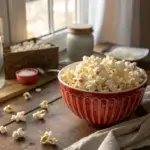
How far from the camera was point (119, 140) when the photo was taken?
959 millimetres

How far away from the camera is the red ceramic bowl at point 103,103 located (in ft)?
3.24

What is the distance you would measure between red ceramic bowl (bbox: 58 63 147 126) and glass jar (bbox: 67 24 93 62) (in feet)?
1.59

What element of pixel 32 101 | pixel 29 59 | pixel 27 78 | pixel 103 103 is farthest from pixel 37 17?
pixel 103 103

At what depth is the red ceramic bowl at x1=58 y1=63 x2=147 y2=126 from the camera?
987 mm

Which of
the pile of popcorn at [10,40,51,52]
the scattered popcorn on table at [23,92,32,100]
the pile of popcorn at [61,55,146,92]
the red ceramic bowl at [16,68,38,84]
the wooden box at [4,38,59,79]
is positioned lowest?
the scattered popcorn on table at [23,92,32,100]

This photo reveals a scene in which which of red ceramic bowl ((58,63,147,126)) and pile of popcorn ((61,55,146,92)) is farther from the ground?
pile of popcorn ((61,55,146,92))

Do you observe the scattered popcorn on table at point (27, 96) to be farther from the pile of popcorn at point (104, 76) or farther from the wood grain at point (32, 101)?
the pile of popcorn at point (104, 76)

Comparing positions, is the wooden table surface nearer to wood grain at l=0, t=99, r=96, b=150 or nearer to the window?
wood grain at l=0, t=99, r=96, b=150

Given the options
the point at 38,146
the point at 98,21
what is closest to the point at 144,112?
the point at 38,146

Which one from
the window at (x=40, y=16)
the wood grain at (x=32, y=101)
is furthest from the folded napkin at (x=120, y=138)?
the window at (x=40, y=16)

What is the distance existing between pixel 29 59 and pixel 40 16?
1.23 ft

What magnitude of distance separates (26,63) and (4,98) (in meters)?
0.20

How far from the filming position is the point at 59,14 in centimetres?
179

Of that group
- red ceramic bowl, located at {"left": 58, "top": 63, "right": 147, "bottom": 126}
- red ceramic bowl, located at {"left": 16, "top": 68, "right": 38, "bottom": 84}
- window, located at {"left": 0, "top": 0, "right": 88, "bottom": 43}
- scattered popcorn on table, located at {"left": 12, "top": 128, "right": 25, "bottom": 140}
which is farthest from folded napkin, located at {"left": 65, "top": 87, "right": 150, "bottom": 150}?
window, located at {"left": 0, "top": 0, "right": 88, "bottom": 43}
